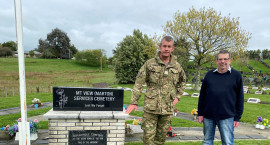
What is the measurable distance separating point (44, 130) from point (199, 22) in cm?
1633

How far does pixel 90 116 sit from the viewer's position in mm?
3506

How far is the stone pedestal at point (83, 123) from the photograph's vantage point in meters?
3.47

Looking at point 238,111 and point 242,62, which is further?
point 242,62

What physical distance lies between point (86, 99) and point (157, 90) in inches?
68.0

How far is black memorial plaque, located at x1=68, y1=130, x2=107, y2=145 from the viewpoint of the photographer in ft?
11.7

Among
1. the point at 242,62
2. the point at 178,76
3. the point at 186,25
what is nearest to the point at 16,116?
the point at 178,76

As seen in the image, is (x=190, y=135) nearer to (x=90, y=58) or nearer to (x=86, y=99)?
(x=86, y=99)

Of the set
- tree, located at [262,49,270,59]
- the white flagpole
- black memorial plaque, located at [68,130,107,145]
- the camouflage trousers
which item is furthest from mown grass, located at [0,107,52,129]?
tree, located at [262,49,270,59]

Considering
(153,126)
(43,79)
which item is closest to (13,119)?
(153,126)

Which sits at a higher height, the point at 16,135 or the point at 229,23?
the point at 229,23

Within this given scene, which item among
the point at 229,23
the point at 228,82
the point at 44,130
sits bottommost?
the point at 44,130

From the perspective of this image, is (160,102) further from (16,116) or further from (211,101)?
(16,116)

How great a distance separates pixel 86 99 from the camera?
3.79 metres

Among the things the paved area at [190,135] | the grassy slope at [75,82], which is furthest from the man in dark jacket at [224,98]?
the grassy slope at [75,82]
